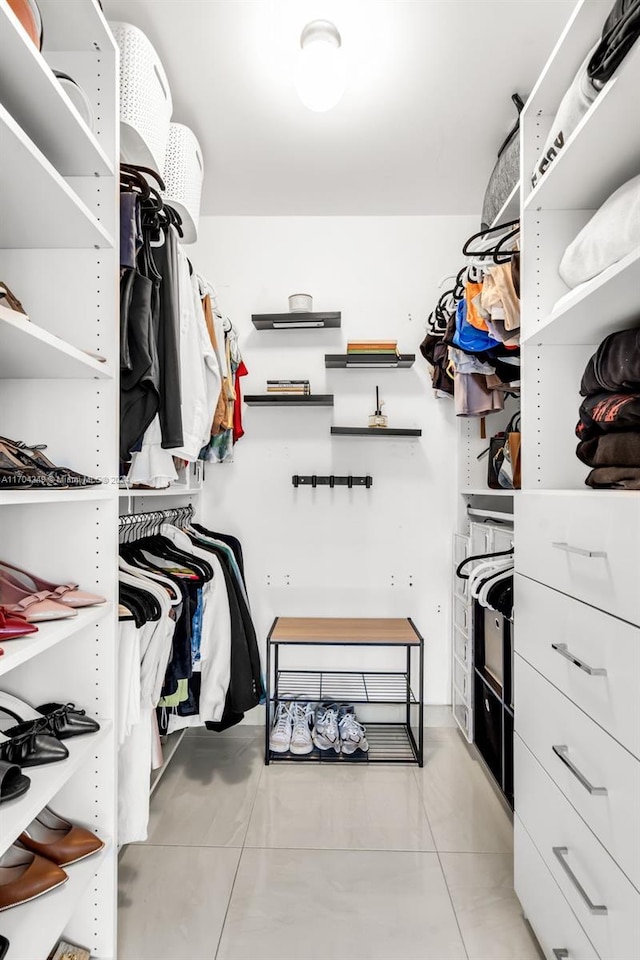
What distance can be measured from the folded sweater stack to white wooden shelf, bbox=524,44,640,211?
1.39 ft

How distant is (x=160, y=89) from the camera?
5.17 ft

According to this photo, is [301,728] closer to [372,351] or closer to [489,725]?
[489,725]

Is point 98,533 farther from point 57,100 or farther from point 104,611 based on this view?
point 57,100

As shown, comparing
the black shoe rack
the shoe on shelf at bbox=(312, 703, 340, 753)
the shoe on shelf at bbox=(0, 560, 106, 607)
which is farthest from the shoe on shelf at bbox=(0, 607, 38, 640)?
the shoe on shelf at bbox=(312, 703, 340, 753)

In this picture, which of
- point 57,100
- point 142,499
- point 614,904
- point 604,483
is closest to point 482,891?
point 614,904

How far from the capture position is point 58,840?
47.4 inches

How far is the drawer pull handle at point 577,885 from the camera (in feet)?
3.27

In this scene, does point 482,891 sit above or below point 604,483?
below

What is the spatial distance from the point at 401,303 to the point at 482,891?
7.83ft

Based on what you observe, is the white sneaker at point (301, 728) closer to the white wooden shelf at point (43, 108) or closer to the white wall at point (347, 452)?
the white wall at point (347, 452)

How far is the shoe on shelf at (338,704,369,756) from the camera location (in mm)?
2400

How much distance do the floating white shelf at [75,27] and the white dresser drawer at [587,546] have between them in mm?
1435

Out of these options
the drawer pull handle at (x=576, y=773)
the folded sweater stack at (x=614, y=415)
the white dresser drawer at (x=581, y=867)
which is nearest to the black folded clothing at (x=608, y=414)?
the folded sweater stack at (x=614, y=415)

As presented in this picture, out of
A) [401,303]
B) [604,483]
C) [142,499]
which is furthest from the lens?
[401,303]
